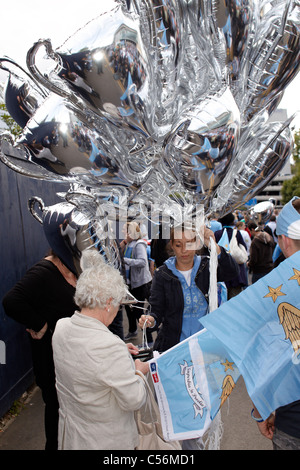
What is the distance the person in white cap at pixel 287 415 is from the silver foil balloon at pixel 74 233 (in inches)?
38.0

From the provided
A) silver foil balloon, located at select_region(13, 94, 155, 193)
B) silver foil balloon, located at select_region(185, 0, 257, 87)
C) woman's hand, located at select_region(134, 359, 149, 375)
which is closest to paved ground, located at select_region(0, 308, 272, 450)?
woman's hand, located at select_region(134, 359, 149, 375)

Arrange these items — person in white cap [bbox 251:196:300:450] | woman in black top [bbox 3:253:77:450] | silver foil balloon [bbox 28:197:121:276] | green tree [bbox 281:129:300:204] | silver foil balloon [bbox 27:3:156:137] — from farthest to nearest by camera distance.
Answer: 1. green tree [bbox 281:129:300:204]
2. woman in black top [bbox 3:253:77:450]
3. silver foil balloon [bbox 28:197:121:276]
4. person in white cap [bbox 251:196:300:450]
5. silver foil balloon [bbox 27:3:156:137]

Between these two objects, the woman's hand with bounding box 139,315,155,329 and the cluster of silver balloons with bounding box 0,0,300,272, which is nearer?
the cluster of silver balloons with bounding box 0,0,300,272

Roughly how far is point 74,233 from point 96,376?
0.80 meters

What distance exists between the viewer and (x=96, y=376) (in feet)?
4.85

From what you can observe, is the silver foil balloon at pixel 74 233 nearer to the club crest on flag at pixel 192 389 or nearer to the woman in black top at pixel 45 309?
the woman in black top at pixel 45 309

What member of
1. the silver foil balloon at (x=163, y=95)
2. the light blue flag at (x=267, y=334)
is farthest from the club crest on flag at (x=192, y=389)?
the silver foil balloon at (x=163, y=95)

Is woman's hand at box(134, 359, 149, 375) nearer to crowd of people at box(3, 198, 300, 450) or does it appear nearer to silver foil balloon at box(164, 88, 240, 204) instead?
crowd of people at box(3, 198, 300, 450)

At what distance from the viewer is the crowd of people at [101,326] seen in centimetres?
152

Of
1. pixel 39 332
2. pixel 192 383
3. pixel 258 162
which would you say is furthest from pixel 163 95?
pixel 39 332

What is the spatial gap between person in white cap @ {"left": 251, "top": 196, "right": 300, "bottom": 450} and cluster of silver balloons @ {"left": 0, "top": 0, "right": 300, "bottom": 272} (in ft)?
1.32

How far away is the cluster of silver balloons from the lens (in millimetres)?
1324

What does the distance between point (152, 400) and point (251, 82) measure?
5.78 ft

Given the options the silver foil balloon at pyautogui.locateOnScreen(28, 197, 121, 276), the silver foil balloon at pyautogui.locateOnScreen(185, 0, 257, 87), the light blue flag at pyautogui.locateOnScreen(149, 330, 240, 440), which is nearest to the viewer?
the silver foil balloon at pyautogui.locateOnScreen(185, 0, 257, 87)
